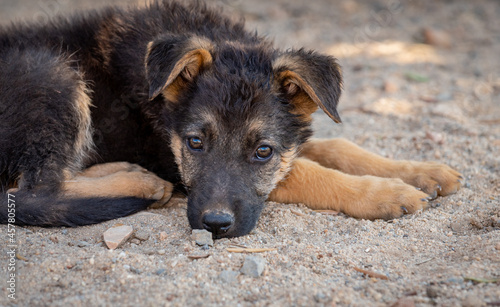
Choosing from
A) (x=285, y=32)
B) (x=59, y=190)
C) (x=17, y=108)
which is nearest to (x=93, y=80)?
(x=17, y=108)

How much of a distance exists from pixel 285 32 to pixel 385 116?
379cm

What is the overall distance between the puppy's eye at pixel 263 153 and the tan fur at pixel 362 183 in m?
0.48

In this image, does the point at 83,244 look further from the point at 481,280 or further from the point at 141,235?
the point at 481,280

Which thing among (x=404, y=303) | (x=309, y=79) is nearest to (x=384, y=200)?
(x=309, y=79)

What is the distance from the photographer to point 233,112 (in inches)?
142

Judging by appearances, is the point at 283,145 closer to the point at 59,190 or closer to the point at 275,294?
the point at 275,294

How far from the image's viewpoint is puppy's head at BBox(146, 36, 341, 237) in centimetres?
351

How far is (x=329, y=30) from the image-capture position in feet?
31.1

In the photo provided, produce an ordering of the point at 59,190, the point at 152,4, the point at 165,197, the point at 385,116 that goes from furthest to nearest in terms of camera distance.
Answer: the point at 385,116 → the point at 152,4 → the point at 165,197 → the point at 59,190

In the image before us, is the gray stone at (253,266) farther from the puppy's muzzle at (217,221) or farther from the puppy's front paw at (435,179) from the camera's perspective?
the puppy's front paw at (435,179)

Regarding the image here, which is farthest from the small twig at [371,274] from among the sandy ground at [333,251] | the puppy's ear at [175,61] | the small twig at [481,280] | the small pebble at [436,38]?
the small pebble at [436,38]

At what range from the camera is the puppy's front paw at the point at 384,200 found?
387 centimetres

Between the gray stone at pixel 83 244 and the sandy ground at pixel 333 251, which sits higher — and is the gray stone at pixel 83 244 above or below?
below

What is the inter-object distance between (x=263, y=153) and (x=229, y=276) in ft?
3.86
